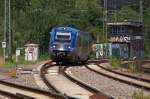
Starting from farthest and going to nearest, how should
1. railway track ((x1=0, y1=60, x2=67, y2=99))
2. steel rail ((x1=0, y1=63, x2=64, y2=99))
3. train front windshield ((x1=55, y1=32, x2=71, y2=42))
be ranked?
train front windshield ((x1=55, y1=32, x2=71, y2=42))
railway track ((x1=0, y1=60, x2=67, y2=99))
steel rail ((x1=0, y1=63, x2=64, y2=99))

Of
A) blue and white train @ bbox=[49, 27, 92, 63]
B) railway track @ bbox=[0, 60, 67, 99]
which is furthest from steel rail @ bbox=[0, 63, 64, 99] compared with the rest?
blue and white train @ bbox=[49, 27, 92, 63]

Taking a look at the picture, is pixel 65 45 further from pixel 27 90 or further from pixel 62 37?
pixel 27 90

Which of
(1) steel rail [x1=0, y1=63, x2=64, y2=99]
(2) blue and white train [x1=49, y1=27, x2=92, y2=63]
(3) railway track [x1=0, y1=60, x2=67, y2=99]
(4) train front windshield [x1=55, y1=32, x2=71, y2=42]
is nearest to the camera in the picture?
(1) steel rail [x1=0, y1=63, x2=64, y2=99]

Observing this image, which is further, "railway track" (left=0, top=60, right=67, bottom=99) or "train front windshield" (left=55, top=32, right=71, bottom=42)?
"train front windshield" (left=55, top=32, right=71, bottom=42)

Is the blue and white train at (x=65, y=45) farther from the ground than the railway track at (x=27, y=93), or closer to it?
farther from the ground

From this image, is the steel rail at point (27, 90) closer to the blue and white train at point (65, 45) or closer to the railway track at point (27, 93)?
the railway track at point (27, 93)

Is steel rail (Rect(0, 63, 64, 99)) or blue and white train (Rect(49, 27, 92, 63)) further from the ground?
blue and white train (Rect(49, 27, 92, 63))

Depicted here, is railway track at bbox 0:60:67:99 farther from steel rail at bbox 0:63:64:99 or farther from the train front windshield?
the train front windshield

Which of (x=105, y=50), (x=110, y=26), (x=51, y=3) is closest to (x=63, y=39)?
(x=105, y=50)

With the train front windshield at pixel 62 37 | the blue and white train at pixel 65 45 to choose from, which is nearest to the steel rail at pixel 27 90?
the blue and white train at pixel 65 45

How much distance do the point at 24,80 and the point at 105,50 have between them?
149ft

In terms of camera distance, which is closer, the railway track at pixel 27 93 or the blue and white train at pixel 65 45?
the railway track at pixel 27 93

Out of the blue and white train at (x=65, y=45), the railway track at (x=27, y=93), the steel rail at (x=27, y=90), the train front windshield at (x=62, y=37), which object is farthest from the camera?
the train front windshield at (x=62, y=37)

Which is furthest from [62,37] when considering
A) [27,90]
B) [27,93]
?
[27,93]
